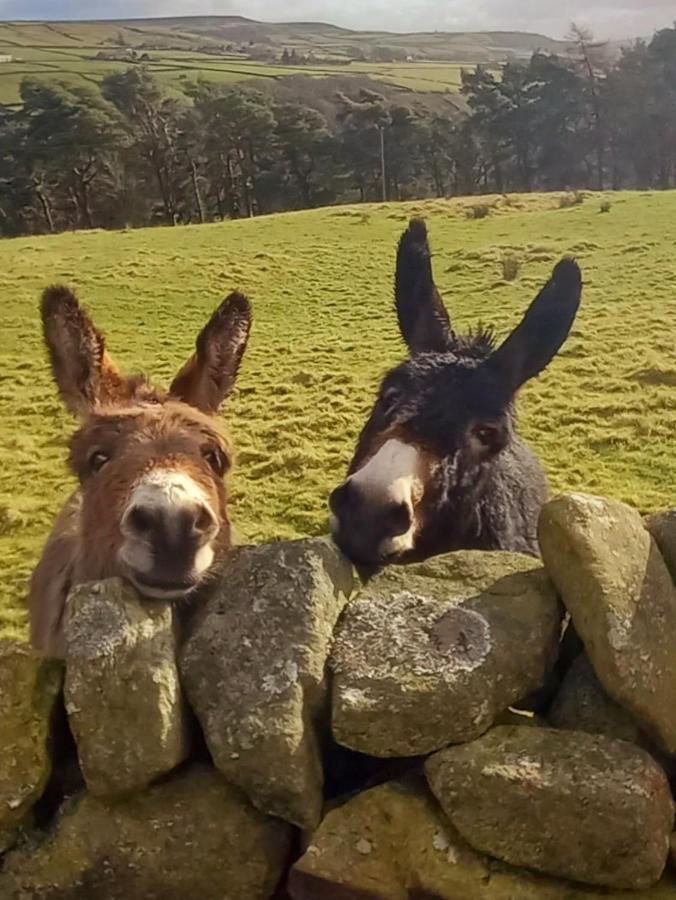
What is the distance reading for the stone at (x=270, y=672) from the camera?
2.61m

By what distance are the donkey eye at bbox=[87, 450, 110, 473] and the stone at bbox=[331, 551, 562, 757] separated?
933 millimetres

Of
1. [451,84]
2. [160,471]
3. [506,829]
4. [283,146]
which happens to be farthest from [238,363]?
[451,84]

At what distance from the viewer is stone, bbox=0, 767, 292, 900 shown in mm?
2670

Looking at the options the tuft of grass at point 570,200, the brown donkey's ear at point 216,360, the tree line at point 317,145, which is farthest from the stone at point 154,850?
the tree line at point 317,145

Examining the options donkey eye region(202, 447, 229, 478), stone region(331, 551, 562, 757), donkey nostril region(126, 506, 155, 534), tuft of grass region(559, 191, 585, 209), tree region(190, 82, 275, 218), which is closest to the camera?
stone region(331, 551, 562, 757)

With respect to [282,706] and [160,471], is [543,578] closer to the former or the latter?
[282,706]

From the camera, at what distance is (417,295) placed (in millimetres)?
4215

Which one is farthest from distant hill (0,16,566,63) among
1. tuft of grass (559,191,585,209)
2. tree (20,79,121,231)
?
tuft of grass (559,191,585,209)

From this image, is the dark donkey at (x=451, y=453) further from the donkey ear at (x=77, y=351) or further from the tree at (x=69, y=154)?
the tree at (x=69, y=154)

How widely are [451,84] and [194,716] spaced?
83312 millimetres

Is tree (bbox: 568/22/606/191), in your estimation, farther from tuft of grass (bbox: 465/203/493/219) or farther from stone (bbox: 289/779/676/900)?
stone (bbox: 289/779/676/900)

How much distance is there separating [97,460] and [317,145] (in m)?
31.2

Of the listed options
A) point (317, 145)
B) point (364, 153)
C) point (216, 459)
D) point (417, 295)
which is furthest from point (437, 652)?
point (317, 145)

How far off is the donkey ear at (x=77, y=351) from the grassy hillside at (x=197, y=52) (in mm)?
50016
